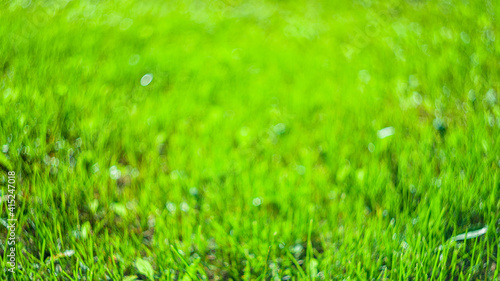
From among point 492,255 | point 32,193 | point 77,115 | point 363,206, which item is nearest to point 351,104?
point 363,206

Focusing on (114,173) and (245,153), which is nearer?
(114,173)

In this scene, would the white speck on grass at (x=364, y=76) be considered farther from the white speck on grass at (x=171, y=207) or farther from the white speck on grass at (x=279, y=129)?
the white speck on grass at (x=171, y=207)

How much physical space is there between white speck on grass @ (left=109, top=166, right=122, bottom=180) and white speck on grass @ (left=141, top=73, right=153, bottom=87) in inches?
41.1

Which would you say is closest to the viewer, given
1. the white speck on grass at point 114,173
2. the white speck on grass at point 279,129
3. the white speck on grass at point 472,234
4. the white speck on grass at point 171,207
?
the white speck on grass at point 472,234

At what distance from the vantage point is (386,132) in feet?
7.39

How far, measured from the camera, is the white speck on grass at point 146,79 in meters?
2.82

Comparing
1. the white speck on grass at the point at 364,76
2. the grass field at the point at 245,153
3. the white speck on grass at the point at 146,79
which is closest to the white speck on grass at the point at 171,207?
the grass field at the point at 245,153

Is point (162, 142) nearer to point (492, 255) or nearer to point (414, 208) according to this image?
point (414, 208)

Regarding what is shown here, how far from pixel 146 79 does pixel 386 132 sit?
197cm

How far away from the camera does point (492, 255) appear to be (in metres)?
1.44

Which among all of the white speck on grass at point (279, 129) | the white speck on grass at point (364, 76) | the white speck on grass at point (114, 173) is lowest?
the white speck on grass at point (364, 76)

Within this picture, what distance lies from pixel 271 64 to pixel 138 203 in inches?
84.4

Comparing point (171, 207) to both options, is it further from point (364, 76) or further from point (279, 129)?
point (364, 76)

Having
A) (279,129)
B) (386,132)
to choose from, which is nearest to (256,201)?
(279,129)
